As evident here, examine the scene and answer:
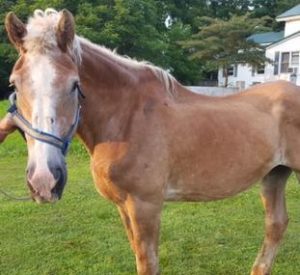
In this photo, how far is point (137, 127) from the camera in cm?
280

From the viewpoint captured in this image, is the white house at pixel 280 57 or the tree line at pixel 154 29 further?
the white house at pixel 280 57

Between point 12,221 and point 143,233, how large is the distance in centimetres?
263

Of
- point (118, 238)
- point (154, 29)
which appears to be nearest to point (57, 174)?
point (118, 238)

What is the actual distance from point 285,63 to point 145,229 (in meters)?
28.7

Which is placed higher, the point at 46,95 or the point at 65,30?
the point at 65,30

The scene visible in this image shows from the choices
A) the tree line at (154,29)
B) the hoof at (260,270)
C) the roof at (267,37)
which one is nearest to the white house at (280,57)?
the roof at (267,37)

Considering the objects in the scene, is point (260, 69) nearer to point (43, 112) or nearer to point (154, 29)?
point (154, 29)

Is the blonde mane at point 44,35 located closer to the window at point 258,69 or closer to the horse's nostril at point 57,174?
the horse's nostril at point 57,174

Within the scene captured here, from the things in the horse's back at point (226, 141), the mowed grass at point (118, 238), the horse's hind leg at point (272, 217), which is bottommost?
the mowed grass at point (118, 238)

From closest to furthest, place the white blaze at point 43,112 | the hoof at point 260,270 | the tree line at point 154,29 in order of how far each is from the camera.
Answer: the white blaze at point 43,112
the hoof at point 260,270
the tree line at point 154,29

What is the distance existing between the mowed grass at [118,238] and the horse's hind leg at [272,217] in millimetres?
264

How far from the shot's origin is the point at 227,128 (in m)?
3.16

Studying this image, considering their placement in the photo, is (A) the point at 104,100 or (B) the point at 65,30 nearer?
(B) the point at 65,30

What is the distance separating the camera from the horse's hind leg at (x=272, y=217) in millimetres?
3738
